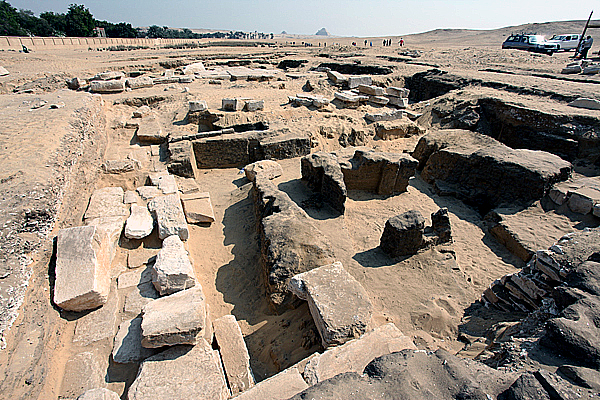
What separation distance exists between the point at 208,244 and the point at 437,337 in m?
3.88

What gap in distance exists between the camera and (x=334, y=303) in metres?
3.07

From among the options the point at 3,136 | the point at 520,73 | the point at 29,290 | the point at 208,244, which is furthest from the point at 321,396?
the point at 520,73

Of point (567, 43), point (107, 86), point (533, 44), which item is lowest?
point (107, 86)

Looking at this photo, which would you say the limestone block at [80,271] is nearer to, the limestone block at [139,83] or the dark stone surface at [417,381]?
the dark stone surface at [417,381]

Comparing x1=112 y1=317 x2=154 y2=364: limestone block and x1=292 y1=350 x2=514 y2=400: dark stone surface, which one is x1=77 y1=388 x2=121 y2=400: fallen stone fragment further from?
x1=292 y1=350 x2=514 y2=400: dark stone surface

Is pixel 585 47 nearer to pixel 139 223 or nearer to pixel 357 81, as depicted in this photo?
pixel 357 81

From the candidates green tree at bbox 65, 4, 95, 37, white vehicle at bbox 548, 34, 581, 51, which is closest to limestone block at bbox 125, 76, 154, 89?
white vehicle at bbox 548, 34, 581, 51

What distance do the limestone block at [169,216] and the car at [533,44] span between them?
2708 centimetres

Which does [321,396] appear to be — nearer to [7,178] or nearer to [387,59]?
[7,178]

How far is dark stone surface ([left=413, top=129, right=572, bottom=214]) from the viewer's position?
5980mm

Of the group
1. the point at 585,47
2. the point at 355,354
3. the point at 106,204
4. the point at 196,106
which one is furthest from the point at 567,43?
the point at 106,204

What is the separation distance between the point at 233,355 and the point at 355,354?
1320mm

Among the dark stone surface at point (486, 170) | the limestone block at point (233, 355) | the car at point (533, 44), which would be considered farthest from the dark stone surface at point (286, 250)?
the car at point (533, 44)

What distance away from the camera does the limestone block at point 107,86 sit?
10506 mm
